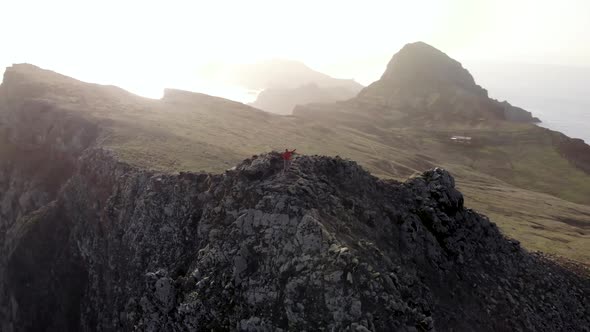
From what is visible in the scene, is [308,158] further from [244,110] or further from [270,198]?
[244,110]

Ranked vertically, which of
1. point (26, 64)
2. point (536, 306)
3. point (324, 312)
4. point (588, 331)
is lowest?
point (588, 331)

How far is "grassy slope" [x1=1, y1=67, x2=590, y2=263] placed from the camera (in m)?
55.7

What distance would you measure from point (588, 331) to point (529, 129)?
154 m

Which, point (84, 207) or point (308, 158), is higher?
point (308, 158)

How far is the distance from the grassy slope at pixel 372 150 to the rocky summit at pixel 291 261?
1043 cm

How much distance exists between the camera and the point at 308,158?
107 ft

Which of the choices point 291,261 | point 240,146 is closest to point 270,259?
point 291,261

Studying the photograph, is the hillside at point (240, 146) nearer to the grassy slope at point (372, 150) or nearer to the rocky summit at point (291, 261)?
the grassy slope at point (372, 150)

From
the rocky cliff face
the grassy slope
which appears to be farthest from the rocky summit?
the grassy slope

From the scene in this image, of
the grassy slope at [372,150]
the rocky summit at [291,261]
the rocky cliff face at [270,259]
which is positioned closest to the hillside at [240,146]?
the grassy slope at [372,150]

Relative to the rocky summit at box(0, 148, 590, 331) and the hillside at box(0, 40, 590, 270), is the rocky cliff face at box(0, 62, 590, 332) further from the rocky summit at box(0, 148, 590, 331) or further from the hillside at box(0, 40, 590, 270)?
the hillside at box(0, 40, 590, 270)

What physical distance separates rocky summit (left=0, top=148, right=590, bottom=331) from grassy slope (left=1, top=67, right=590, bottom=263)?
10.4 meters

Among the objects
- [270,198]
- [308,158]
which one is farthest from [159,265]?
[308,158]

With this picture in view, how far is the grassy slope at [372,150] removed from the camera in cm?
5572
